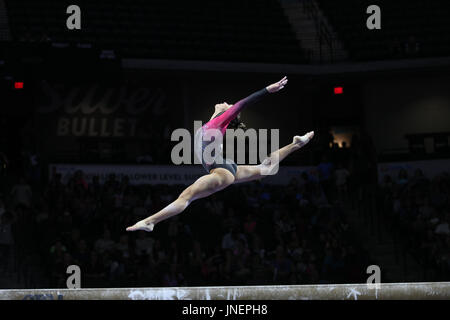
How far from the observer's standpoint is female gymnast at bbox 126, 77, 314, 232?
6.76 meters

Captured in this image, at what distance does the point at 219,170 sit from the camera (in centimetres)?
713

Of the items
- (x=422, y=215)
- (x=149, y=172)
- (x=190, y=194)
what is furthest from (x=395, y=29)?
(x=190, y=194)

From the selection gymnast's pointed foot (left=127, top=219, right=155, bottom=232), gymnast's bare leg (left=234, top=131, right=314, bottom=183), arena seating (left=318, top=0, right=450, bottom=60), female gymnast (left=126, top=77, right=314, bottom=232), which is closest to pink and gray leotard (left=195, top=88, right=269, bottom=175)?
female gymnast (left=126, top=77, right=314, bottom=232)

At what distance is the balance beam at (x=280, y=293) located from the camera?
7.02m

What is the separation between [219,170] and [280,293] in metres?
1.38

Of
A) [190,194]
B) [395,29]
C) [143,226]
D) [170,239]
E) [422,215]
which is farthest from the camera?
[395,29]

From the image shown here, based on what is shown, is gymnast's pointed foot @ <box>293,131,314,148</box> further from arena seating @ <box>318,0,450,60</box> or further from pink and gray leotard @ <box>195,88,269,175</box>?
arena seating @ <box>318,0,450,60</box>

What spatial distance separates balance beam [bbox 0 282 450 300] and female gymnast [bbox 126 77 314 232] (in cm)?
74

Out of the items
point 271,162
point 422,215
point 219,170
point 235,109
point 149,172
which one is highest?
point 149,172

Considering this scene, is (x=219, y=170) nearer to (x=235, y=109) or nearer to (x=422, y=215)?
(x=235, y=109)

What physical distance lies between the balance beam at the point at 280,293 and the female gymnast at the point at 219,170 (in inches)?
29.1

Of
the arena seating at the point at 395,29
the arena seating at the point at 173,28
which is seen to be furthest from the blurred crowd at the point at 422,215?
the arena seating at the point at 173,28
